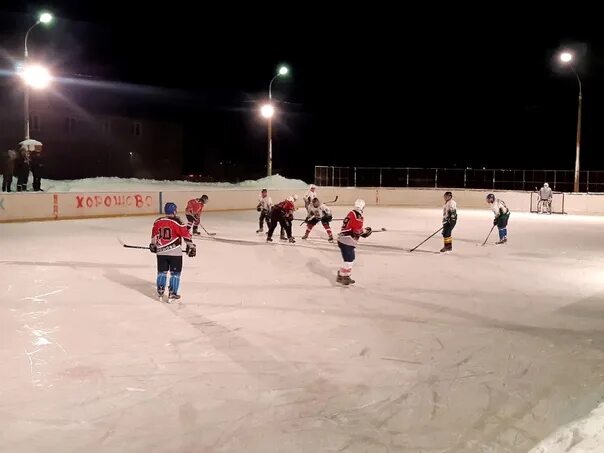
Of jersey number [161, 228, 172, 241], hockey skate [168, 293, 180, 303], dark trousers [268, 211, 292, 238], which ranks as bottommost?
hockey skate [168, 293, 180, 303]

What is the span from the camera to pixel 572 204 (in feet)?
89.3

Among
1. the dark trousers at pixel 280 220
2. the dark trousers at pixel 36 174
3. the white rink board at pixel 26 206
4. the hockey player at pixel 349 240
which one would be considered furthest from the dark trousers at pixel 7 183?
the hockey player at pixel 349 240

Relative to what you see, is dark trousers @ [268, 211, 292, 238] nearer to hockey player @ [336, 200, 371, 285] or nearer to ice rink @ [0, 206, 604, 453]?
ice rink @ [0, 206, 604, 453]

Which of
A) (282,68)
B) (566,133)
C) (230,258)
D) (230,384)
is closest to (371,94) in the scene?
(566,133)

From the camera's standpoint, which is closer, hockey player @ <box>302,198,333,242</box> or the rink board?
hockey player @ <box>302,198,333,242</box>

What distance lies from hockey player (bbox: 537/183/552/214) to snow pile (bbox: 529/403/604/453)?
2405cm

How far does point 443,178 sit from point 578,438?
29.5m

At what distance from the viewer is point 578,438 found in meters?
3.85

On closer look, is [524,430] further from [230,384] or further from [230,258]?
[230,258]

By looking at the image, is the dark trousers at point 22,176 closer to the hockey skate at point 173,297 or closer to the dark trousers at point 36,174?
the dark trousers at point 36,174

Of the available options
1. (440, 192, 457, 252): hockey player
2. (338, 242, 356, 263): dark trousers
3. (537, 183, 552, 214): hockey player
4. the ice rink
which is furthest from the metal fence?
(338, 242, 356, 263): dark trousers

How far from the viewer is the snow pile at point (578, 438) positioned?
370 cm

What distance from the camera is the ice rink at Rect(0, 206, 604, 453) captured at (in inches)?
165

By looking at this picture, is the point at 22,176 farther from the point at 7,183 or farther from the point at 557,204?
the point at 557,204
